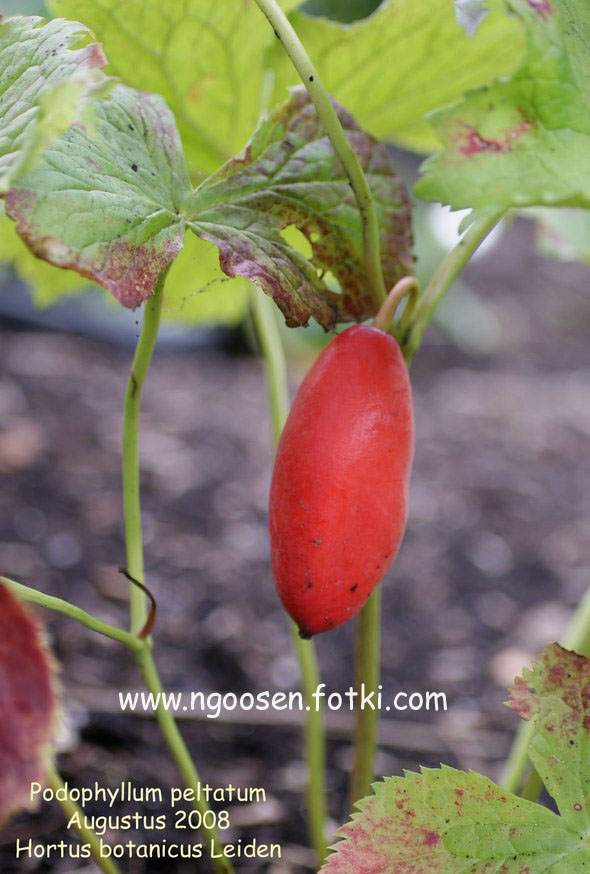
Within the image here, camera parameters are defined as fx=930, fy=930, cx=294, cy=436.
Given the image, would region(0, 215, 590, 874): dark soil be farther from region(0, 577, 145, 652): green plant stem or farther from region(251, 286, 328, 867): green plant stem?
region(0, 577, 145, 652): green plant stem

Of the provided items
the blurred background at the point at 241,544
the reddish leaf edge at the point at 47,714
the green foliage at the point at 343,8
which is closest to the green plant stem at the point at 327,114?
the reddish leaf edge at the point at 47,714

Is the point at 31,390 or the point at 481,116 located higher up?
the point at 31,390

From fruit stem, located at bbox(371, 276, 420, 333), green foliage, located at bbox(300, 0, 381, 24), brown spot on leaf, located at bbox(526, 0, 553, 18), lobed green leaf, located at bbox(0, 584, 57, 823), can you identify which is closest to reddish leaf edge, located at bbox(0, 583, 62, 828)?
lobed green leaf, located at bbox(0, 584, 57, 823)

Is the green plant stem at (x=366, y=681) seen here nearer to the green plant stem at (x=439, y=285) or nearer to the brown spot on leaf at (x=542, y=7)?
the green plant stem at (x=439, y=285)

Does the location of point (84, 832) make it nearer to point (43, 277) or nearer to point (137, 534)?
point (137, 534)

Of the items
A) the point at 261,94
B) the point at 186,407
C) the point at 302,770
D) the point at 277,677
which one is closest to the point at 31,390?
the point at 186,407

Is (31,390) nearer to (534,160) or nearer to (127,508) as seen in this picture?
(127,508)
